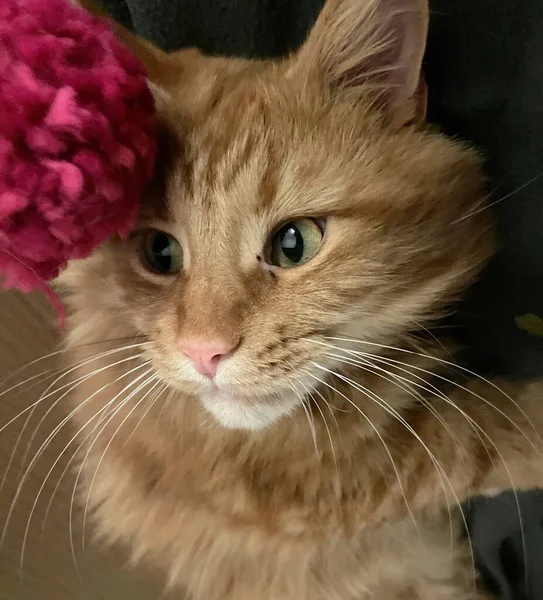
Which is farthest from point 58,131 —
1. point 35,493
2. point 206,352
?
point 35,493

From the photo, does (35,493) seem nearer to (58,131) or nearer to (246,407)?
(246,407)

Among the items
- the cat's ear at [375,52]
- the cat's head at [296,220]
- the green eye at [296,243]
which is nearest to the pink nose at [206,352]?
the cat's head at [296,220]

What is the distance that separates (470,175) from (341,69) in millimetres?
211

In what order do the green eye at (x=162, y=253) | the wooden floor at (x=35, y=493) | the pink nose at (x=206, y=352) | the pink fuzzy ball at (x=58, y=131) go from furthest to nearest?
the wooden floor at (x=35, y=493) → the green eye at (x=162, y=253) → the pink nose at (x=206, y=352) → the pink fuzzy ball at (x=58, y=131)

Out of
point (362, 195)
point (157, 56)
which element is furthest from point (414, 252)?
point (157, 56)

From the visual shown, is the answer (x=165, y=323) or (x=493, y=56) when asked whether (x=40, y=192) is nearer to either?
(x=165, y=323)

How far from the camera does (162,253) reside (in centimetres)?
84

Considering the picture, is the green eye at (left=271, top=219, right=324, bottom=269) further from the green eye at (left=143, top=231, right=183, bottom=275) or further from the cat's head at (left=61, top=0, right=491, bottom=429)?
the green eye at (left=143, top=231, right=183, bottom=275)

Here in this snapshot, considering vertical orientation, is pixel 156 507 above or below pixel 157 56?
below

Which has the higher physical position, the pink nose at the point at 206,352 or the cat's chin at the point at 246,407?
the pink nose at the point at 206,352

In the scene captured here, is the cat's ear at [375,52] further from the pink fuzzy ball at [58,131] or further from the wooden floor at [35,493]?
the wooden floor at [35,493]

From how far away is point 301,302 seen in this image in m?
0.74

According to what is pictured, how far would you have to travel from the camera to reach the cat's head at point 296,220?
743 mm

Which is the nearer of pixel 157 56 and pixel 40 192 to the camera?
pixel 40 192
